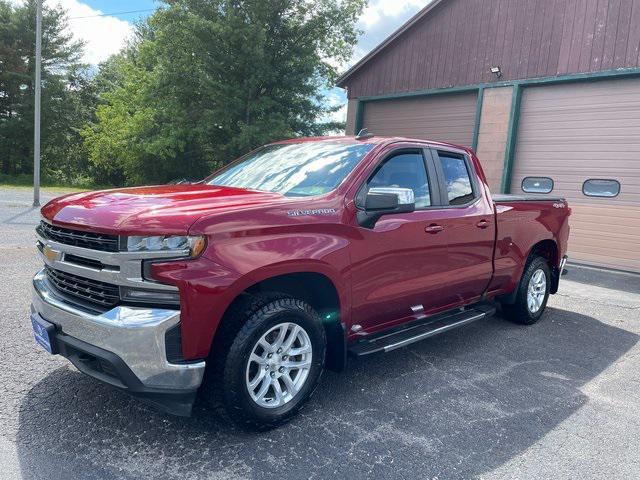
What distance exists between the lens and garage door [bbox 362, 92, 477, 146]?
12.2 metres

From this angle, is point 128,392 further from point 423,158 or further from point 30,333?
point 423,158

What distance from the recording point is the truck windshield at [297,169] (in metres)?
3.56

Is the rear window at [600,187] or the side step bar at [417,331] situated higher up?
the rear window at [600,187]

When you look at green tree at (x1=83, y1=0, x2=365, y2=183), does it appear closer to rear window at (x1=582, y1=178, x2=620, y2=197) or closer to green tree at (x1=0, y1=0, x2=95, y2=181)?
rear window at (x1=582, y1=178, x2=620, y2=197)

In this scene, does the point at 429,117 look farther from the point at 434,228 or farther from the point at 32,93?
the point at 32,93

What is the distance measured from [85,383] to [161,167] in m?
23.6

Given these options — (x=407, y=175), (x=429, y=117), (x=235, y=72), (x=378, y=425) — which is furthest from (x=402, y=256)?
(x=235, y=72)

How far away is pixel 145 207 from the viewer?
2787 mm

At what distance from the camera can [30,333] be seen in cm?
422

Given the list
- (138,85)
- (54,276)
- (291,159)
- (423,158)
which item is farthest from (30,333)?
(138,85)

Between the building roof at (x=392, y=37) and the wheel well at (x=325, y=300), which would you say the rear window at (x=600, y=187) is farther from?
the wheel well at (x=325, y=300)

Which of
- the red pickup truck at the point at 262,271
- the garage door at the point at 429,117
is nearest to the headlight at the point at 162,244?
the red pickup truck at the point at 262,271

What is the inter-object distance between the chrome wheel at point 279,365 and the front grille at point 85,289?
2.73 ft

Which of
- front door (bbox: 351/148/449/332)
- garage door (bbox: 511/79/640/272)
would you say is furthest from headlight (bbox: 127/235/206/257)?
garage door (bbox: 511/79/640/272)
